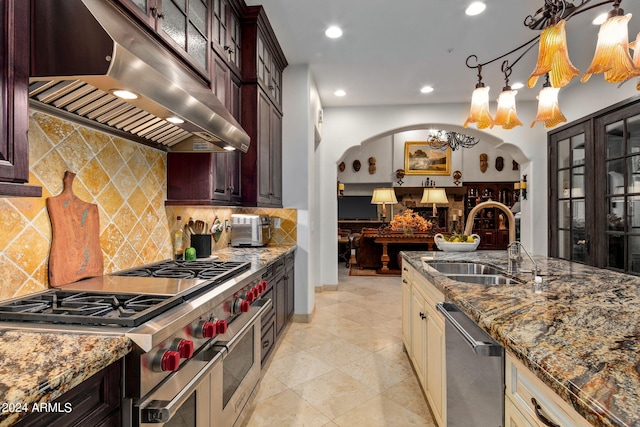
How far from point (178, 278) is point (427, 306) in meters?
1.38

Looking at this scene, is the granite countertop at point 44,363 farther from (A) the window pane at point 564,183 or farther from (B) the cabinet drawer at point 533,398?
(A) the window pane at point 564,183

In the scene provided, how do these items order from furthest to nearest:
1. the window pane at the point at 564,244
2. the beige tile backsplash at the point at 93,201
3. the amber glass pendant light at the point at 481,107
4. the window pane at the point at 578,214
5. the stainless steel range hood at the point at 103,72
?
the window pane at the point at 564,244 → the window pane at the point at 578,214 → the amber glass pendant light at the point at 481,107 → the beige tile backsplash at the point at 93,201 → the stainless steel range hood at the point at 103,72

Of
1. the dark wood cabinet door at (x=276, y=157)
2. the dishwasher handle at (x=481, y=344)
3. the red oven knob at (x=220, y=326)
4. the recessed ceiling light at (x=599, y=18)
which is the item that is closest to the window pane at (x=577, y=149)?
the recessed ceiling light at (x=599, y=18)

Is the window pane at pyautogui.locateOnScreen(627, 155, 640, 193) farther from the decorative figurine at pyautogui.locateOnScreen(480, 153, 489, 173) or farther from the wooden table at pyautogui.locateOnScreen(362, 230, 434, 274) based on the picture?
the decorative figurine at pyautogui.locateOnScreen(480, 153, 489, 173)

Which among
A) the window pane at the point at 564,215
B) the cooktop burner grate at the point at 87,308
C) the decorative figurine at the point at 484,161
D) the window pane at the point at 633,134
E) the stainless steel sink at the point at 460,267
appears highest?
the decorative figurine at the point at 484,161

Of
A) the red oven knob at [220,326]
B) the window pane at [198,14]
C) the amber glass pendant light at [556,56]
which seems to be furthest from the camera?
the window pane at [198,14]

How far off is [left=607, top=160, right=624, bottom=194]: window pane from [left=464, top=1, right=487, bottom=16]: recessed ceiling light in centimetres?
247

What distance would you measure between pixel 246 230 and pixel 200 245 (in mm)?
800

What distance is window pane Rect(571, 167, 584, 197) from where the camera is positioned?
14.3 ft

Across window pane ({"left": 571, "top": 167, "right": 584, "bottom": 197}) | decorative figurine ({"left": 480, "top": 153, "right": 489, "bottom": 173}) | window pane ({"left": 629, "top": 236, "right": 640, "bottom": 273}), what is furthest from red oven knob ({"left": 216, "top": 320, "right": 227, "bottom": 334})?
decorative figurine ({"left": 480, "top": 153, "right": 489, "bottom": 173})

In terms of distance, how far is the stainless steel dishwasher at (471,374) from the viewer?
106 cm

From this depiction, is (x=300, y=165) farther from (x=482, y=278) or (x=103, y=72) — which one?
(x=103, y=72)

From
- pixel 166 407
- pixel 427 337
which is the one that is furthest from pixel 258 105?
pixel 166 407

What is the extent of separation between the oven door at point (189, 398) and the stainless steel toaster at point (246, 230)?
6.18ft
